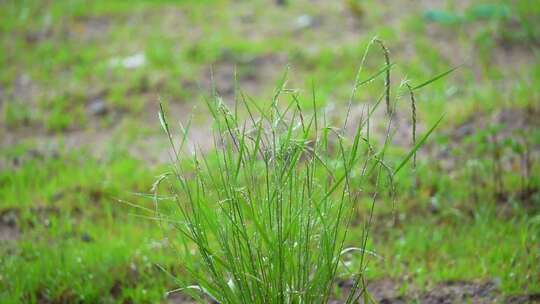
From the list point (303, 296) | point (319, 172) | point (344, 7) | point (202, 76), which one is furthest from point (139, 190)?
point (344, 7)

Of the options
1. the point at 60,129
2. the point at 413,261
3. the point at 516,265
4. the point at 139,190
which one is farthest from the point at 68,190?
the point at 516,265

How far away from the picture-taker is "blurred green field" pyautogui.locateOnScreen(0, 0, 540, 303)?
10.5 ft

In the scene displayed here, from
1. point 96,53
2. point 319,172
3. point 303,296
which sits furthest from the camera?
point 96,53

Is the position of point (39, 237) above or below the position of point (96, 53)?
below

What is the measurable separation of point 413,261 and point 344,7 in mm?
3454

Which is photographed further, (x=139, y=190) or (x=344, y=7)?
(x=344, y=7)

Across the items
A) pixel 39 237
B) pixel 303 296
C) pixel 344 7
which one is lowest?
pixel 39 237

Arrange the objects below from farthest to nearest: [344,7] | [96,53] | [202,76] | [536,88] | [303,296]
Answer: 1. [344,7]
2. [96,53]
3. [202,76]
4. [536,88]
5. [303,296]

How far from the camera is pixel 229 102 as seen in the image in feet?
16.7

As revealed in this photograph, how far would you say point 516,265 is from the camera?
9.96 ft

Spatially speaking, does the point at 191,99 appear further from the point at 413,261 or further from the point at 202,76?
the point at 413,261

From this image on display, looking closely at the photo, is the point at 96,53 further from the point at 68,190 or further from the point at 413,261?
the point at 413,261

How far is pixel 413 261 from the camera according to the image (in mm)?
3229

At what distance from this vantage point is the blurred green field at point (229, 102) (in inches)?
126
